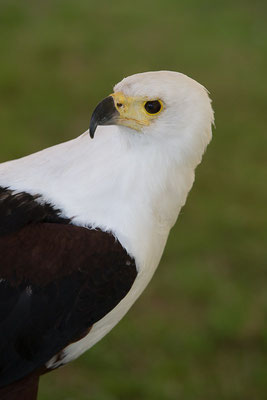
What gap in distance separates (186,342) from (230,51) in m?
4.13

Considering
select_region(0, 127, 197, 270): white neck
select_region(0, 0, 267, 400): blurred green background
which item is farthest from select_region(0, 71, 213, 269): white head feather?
select_region(0, 0, 267, 400): blurred green background

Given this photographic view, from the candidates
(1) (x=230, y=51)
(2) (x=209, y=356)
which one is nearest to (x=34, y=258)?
(2) (x=209, y=356)

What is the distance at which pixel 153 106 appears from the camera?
2.71 meters

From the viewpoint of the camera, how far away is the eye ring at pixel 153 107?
8.84 feet

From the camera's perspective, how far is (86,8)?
8992 millimetres

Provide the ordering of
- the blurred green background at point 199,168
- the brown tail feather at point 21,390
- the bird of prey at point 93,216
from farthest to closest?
the blurred green background at point 199,168
the brown tail feather at point 21,390
the bird of prey at point 93,216

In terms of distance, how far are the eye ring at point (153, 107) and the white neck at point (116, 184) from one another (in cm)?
10

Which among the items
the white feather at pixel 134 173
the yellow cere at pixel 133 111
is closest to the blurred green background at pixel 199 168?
the white feather at pixel 134 173

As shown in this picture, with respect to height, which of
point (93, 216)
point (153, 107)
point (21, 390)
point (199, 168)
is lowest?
point (199, 168)

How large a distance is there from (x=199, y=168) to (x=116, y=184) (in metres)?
3.90

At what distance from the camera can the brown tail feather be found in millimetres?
2826

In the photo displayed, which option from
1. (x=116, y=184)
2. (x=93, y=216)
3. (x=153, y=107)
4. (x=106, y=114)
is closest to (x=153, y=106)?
(x=153, y=107)

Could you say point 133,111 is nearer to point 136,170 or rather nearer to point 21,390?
point 136,170

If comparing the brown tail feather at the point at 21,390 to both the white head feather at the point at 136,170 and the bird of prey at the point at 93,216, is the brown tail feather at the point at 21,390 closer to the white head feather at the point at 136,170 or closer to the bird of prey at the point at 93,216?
the bird of prey at the point at 93,216
